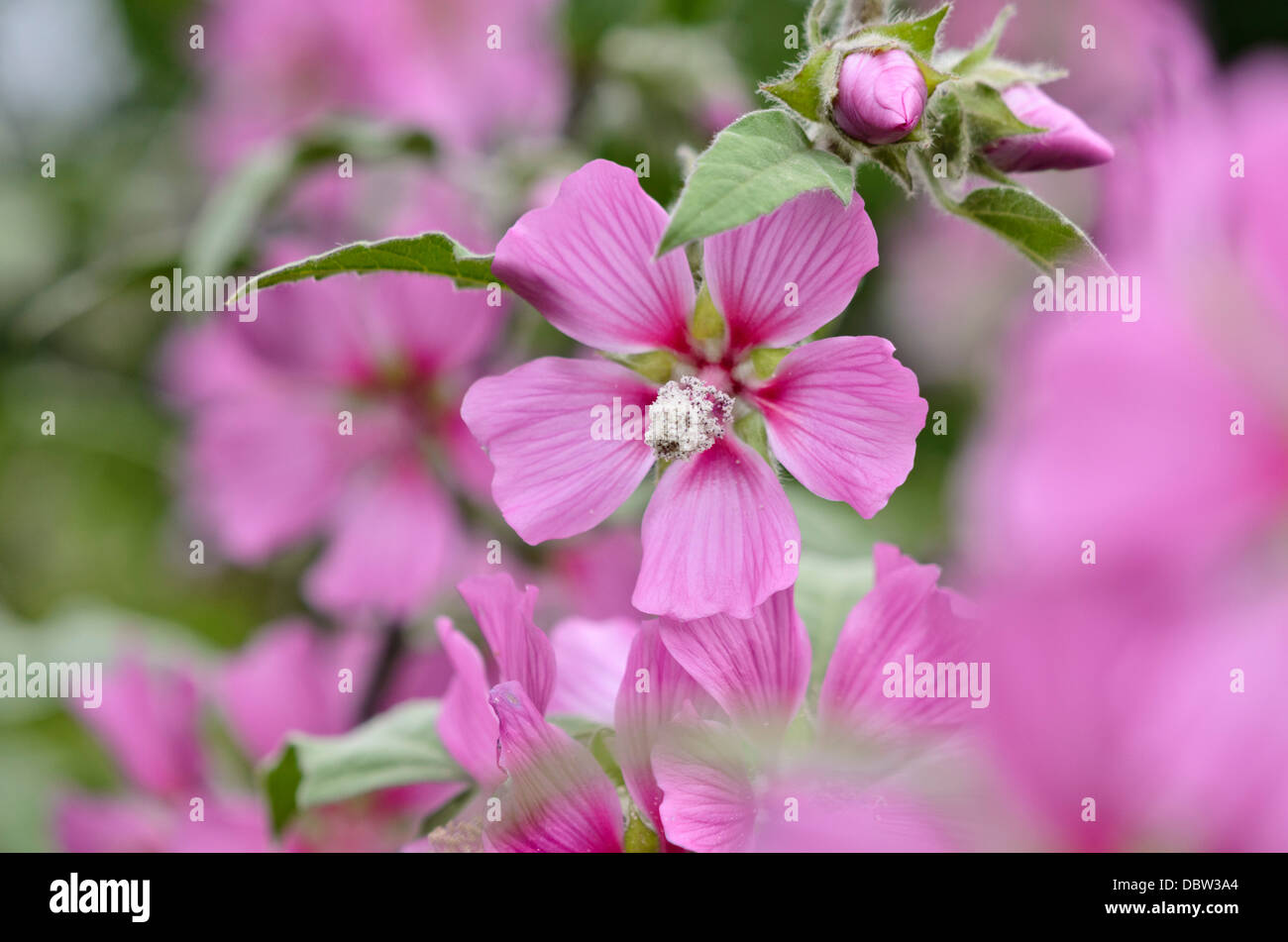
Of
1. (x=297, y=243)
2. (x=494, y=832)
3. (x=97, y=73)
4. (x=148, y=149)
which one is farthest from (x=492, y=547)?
(x=97, y=73)

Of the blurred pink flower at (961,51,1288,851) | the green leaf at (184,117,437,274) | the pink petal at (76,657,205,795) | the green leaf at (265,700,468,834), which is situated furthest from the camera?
the pink petal at (76,657,205,795)

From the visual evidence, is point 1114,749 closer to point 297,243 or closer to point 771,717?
point 771,717

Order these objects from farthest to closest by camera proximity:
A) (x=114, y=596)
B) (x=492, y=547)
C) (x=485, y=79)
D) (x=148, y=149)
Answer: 1. (x=148, y=149)
2. (x=114, y=596)
3. (x=485, y=79)
4. (x=492, y=547)

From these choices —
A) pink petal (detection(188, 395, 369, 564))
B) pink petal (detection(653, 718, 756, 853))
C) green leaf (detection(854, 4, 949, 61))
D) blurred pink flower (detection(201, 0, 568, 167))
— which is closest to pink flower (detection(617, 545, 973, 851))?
pink petal (detection(653, 718, 756, 853))

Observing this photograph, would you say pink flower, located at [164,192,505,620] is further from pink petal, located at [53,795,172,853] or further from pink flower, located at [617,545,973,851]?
pink flower, located at [617,545,973,851]

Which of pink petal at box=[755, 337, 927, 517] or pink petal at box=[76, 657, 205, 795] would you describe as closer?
pink petal at box=[755, 337, 927, 517]

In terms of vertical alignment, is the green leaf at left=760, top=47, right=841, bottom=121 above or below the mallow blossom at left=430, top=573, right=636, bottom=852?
above

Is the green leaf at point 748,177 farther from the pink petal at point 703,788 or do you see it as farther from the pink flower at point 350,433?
the pink flower at point 350,433

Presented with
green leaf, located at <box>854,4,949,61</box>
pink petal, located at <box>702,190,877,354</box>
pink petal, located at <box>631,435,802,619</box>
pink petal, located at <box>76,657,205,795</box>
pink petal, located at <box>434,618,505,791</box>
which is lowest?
pink petal, located at <box>76,657,205,795</box>
